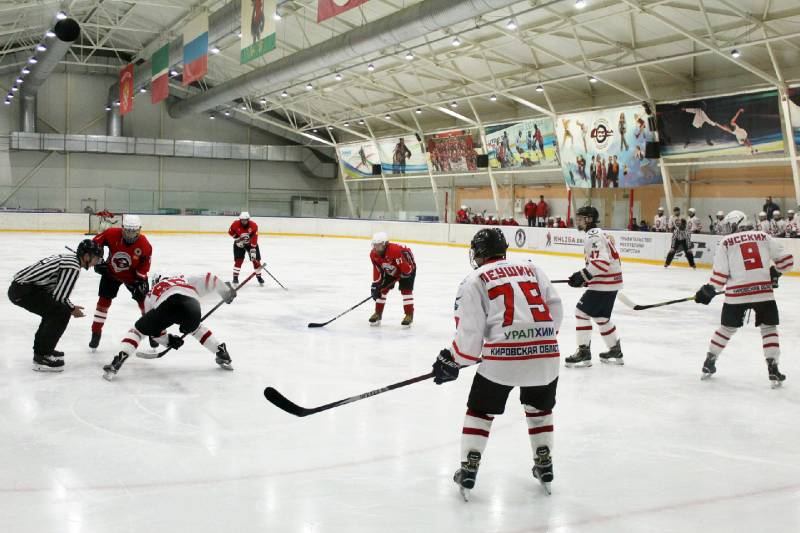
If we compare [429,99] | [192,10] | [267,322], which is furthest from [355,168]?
[267,322]

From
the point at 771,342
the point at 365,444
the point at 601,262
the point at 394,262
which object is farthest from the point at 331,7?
the point at 365,444

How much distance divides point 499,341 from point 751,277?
2792 mm

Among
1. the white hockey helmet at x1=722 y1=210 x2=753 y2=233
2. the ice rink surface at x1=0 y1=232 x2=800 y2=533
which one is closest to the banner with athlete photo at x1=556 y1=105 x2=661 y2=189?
the ice rink surface at x1=0 y1=232 x2=800 y2=533

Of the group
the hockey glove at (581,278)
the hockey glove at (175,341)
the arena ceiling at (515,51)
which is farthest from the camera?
the arena ceiling at (515,51)

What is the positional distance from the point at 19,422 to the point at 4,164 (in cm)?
2859

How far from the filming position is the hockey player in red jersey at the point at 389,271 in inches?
276

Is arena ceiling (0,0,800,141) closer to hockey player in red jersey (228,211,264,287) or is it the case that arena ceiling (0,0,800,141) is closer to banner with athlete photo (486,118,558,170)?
banner with athlete photo (486,118,558,170)

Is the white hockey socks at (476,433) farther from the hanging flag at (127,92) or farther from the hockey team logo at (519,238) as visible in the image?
the hanging flag at (127,92)

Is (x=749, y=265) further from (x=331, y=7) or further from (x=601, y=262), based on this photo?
(x=331, y=7)

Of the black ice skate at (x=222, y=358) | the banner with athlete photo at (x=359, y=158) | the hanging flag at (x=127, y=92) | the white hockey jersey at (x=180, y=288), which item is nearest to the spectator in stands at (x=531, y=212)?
the banner with athlete photo at (x=359, y=158)

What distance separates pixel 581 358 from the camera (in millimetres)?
5551

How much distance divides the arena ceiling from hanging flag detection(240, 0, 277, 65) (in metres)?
3.31

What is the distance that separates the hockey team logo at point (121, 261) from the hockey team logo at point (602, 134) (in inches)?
638

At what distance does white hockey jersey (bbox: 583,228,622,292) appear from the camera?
531 cm
